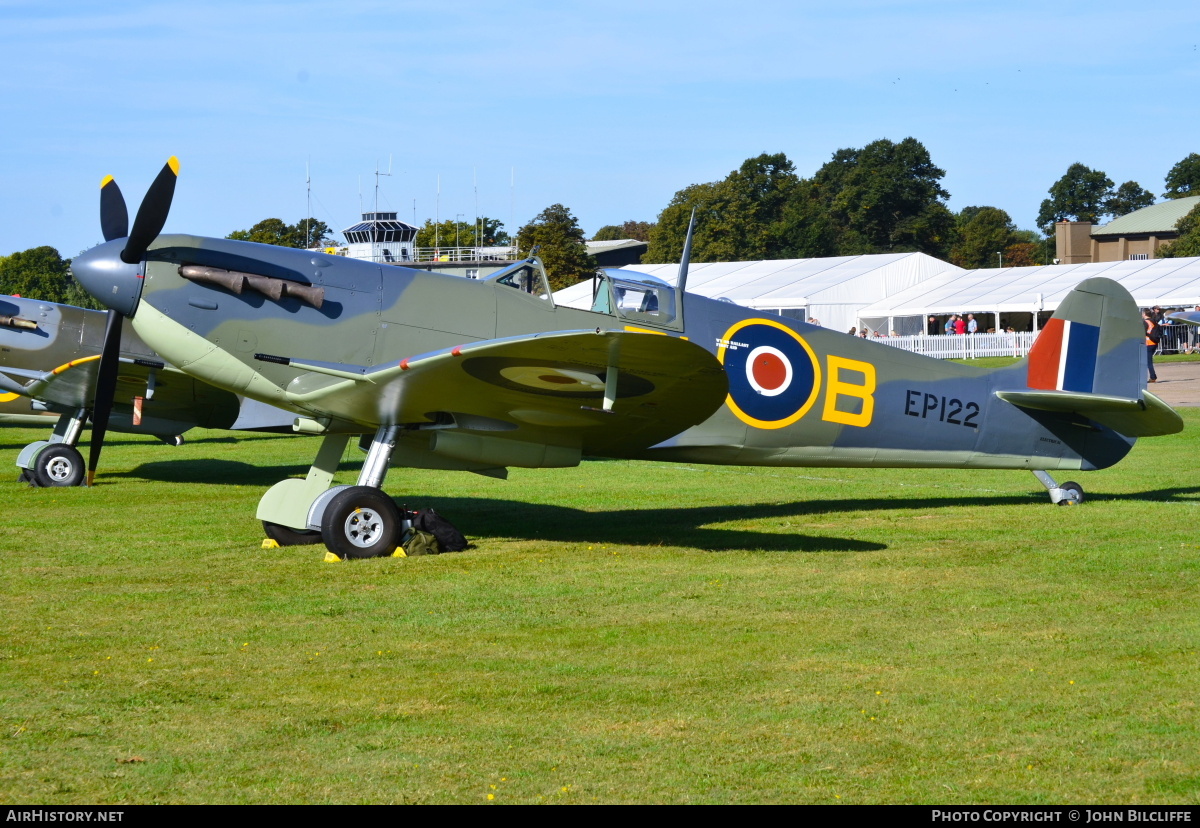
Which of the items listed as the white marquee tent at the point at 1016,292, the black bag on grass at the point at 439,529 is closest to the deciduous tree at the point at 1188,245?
the white marquee tent at the point at 1016,292

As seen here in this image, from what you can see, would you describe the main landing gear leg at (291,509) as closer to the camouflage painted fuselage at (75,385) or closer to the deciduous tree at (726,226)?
the camouflage painted fuselage at (75,385)

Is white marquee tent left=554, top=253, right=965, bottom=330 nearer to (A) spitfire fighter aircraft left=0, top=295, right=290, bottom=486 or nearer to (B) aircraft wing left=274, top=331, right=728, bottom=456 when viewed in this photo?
(A) spitfire fighter aircraft left=0, top=295, right=290, bottom=486

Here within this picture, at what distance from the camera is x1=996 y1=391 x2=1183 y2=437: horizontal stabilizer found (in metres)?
10.6

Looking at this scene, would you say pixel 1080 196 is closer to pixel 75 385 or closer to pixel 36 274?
pixel 36 274

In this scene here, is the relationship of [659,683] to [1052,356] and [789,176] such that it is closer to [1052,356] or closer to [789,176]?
[1052,356]

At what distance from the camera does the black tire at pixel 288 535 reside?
9133mm

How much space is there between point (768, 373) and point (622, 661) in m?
4.73

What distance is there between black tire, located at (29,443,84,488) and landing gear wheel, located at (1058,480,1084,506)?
10.7m

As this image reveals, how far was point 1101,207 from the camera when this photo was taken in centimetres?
12444

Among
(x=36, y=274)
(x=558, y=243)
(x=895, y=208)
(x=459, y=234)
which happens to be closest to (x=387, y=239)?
(x=459, y=234)

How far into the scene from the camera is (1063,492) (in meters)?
10.8

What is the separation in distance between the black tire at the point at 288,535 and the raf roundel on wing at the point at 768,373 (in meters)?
3.47

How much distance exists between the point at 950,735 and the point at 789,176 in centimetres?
10017

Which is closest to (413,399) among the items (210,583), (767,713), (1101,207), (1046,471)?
(210,583)
